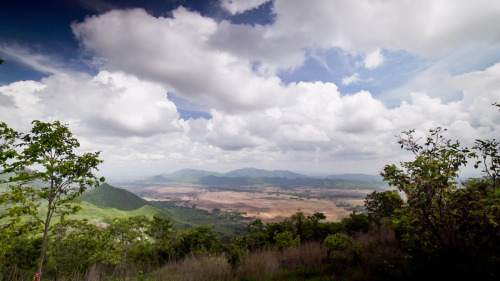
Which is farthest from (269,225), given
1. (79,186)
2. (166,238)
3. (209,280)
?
(79,186)

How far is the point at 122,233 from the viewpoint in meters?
22.3

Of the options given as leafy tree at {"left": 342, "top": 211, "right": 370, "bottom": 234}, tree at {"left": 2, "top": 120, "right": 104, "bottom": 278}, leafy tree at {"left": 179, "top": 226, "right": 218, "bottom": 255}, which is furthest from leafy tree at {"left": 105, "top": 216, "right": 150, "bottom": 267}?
leafy tree at {"left": 342, "top": 211, "right": 370, "bottom": 234}

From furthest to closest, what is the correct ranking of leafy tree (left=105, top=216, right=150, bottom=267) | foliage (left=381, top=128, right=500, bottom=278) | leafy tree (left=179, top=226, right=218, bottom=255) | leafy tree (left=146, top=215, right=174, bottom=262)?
leafy tree (left=146, top=215, right=174, bottom=262) < leafy tree (left=105, top=216, right=150, bottom=267) < leafy tree (left=179, top=226, right=218, bottom=255) < foliage (left=381, top=128, right=500, bottom=278)

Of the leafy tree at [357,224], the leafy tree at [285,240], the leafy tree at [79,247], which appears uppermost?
the leafy tree at [285,240]

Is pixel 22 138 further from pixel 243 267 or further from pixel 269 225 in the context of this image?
pixel 269 225

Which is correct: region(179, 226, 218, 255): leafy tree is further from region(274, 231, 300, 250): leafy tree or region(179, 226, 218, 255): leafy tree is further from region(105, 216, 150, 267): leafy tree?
region(274, 231, 300, 250): leafy tree

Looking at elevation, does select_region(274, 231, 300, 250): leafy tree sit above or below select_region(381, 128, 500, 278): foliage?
below

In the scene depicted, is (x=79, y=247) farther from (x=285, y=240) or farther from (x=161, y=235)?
(x=285, y=240)

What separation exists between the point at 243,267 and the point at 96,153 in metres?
8.64

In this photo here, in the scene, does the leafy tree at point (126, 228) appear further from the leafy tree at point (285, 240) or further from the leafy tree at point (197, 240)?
the leafy tree at point (285, 240)

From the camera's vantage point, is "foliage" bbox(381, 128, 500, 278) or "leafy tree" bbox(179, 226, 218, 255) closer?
"foliage" bbox(381, 128, 500, 278)

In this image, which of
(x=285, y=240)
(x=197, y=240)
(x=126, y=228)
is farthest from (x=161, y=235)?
(x=285, y=240)

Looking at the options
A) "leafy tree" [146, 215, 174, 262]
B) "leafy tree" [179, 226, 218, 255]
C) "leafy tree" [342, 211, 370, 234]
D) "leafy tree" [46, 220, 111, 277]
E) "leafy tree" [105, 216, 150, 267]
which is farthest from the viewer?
"leafy tree" [146, 215, 174, 262]

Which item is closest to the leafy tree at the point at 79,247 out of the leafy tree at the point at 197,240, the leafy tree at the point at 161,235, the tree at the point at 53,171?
the leafy tree at the point at 161,235
